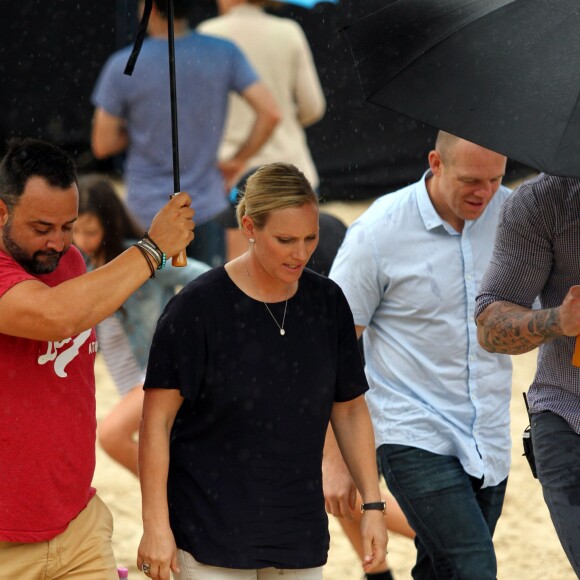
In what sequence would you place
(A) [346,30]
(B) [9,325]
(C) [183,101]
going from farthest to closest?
(C) [183,101], (A) [346,30], (B) [9,325]

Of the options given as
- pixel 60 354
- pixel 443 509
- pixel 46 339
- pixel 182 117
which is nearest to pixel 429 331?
pixel 443 509

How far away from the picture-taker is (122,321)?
5.85m

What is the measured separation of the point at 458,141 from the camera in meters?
4.23

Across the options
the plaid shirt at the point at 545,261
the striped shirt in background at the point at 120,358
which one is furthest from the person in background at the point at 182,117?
the plaid shirt at the point at 545,261

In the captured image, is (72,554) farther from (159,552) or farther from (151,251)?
(151,251)

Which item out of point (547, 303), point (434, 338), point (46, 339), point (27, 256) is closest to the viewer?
point (46, 339)

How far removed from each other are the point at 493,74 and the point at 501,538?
12.0 ft

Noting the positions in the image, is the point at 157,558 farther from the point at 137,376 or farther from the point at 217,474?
the point at 137,376

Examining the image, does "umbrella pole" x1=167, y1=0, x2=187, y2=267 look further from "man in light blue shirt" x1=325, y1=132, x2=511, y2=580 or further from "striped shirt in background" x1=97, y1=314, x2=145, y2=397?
"striped shirt in background" x1=97, y1=314, x2=145, y2=397

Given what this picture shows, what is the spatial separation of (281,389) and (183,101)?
3.32 m

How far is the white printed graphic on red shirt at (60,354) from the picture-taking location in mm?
3576

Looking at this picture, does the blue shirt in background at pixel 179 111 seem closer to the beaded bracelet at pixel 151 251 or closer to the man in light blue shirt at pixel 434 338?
the man in light blue shirt at pixel 434 338

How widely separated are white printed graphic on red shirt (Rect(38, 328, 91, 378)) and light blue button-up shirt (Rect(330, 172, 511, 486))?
1.01 metres

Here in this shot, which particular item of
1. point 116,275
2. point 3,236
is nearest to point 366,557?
point 116,275
